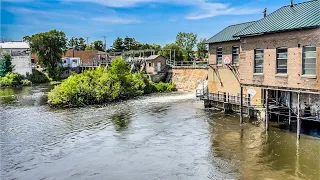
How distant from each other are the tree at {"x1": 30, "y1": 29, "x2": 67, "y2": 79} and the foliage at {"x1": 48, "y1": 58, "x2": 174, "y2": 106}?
3513 cm

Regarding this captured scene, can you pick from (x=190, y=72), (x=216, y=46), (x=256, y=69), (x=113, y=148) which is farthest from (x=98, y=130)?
(x=190, y=72)

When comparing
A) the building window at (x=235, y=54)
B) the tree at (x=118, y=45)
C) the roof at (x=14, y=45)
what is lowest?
the building window at (x=235, y=54)

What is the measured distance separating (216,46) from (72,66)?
62125mm

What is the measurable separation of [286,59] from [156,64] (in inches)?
1557

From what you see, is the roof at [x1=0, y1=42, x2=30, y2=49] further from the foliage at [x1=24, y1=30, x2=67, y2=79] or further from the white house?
the foliage at [x1=24, y1=30, x2=67, y2=79]

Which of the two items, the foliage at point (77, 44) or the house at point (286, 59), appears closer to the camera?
the house at point (286, 59)

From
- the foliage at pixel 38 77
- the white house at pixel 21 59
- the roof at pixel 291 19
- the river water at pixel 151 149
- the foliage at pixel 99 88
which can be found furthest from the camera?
the foliage at pixel 38 77

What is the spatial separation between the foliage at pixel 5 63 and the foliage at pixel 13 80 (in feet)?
5.18

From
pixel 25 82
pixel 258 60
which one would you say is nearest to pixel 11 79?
pixel 25 82

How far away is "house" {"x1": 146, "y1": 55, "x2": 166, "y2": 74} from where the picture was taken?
5719 centimetres

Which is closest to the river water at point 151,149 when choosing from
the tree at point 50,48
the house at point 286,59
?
the house at point 286,59

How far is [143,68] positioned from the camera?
59344 mm

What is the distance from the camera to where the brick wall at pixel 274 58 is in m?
17.3

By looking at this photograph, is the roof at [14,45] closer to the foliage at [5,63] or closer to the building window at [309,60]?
the foliage at [5,63]
